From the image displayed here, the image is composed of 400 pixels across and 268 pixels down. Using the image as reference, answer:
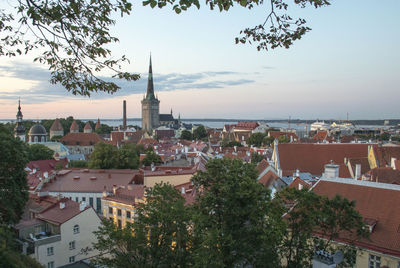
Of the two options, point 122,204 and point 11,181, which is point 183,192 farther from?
point 11,181

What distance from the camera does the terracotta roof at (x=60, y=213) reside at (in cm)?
2257

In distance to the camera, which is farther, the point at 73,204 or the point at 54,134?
the point at 54,134

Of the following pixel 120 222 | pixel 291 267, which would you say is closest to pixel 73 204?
pixel 120 222

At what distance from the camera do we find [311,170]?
1457 inches

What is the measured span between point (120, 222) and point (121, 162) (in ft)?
64.8

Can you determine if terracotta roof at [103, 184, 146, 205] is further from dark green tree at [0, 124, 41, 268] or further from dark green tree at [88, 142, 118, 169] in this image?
dark green tree at [88, 142, 118, 169]

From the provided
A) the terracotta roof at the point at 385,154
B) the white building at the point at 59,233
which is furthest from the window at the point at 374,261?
the terracotta roof at the point at 385,154

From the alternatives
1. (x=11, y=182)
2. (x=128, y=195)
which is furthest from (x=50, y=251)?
(x=128, y=195)

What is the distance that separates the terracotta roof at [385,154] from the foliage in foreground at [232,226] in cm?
2678

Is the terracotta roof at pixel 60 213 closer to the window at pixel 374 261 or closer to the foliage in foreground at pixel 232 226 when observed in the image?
the foliage in foreground at pixel 232 226

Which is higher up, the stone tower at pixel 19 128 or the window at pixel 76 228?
the stone tower at pixel 19 128

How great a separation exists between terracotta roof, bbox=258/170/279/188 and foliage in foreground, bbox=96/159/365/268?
14014 millimetres

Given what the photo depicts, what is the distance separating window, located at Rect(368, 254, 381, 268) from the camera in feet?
46.6

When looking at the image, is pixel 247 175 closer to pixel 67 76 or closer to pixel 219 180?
pixel 219 180
